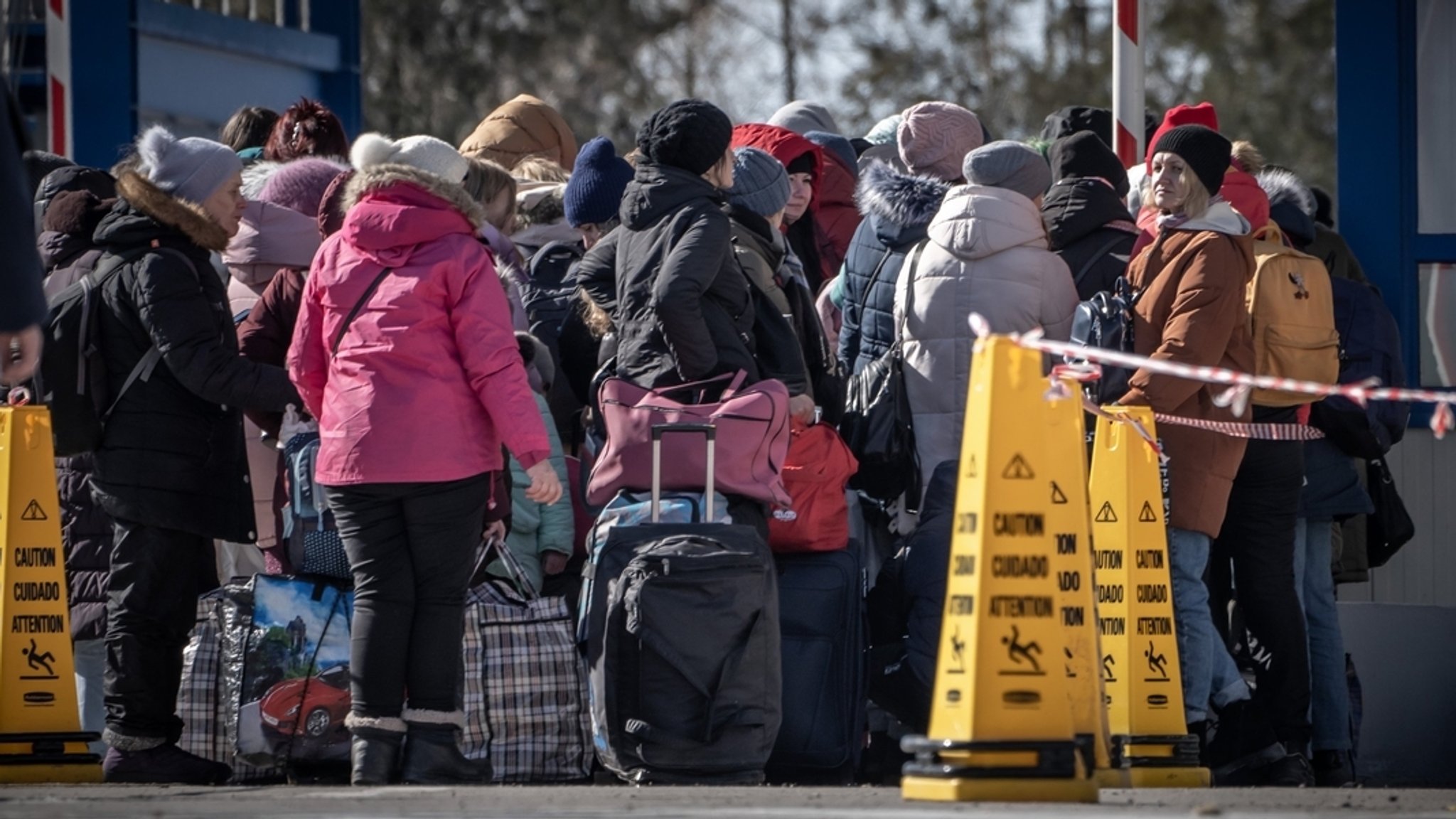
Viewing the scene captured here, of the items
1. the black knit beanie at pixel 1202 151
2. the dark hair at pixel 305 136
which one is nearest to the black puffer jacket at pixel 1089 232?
the black knit beanie at pixel 1202 151

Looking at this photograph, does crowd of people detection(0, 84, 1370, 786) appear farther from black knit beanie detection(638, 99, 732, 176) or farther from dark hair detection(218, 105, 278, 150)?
Answer: dark hair detection(218, 105, 278, 150)

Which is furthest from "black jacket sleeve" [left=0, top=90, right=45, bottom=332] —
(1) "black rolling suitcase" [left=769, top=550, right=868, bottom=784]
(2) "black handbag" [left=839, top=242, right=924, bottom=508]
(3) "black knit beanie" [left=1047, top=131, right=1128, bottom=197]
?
(3) "black knit beanie" [left=1047, top=131, right=1128, bottom=197]

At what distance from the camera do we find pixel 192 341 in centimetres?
754

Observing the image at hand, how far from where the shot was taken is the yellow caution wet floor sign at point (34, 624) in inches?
287

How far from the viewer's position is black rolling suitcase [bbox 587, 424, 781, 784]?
7391 millimetres

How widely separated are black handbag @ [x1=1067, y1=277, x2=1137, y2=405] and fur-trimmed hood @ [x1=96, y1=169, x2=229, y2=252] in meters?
2.66

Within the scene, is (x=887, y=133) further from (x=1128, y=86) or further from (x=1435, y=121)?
(x=1435, y=121)

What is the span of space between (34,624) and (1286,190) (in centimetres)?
454

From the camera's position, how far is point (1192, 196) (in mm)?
7926

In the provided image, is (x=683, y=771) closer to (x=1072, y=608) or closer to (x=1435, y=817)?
(x=1072, y=608)

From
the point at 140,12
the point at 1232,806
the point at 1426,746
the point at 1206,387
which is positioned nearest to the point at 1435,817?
the point at 1232,806

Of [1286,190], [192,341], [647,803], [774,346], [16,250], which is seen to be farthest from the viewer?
[1286,190]

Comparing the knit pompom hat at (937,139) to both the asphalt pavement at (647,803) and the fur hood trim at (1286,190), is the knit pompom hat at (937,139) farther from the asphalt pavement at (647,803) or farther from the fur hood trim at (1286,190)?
the asphalt pavement at (647,803)

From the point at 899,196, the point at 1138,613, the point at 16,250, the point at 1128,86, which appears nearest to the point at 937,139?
the point at 899,196
